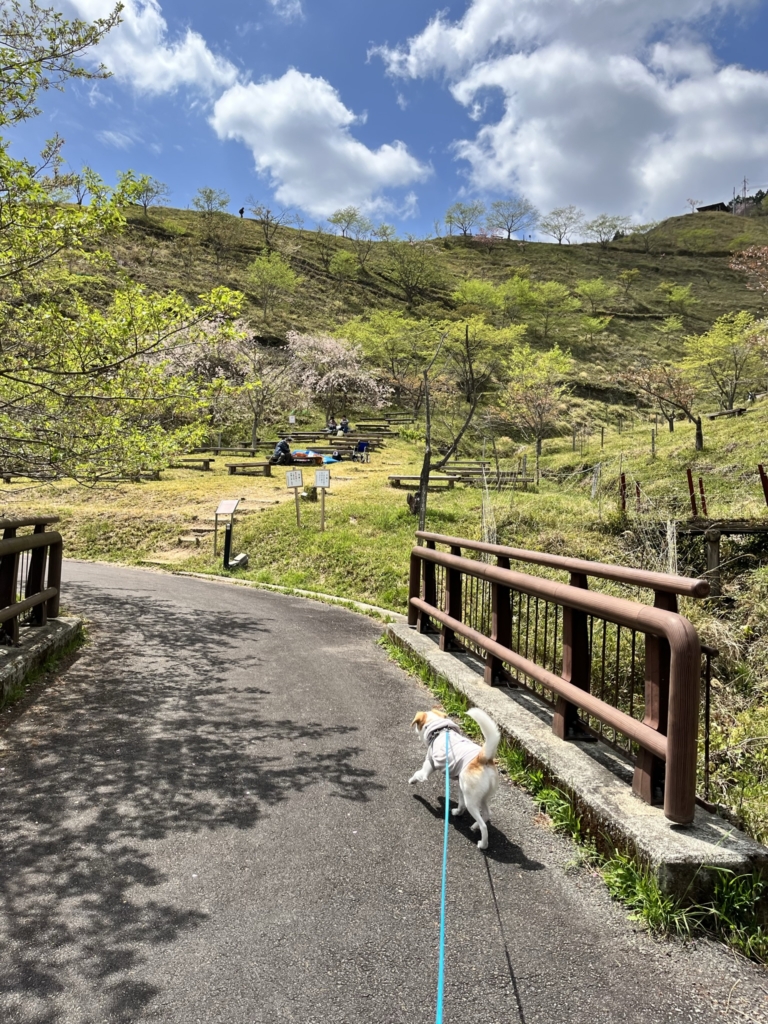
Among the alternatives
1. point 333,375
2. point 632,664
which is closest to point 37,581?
point 632,664

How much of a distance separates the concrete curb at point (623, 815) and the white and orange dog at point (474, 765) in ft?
1.68

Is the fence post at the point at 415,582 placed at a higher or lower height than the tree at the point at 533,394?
lower

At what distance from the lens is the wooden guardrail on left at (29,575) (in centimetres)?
537

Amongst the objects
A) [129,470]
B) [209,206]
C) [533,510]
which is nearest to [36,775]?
[129,470]

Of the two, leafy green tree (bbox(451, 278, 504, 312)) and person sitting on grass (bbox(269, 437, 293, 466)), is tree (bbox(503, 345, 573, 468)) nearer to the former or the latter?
person sitting on grass (bbox(269, 437, 293, 466))

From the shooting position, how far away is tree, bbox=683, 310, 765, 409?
36.0 m

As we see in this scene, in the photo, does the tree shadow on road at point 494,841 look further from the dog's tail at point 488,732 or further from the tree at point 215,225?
the tree at point 215,225

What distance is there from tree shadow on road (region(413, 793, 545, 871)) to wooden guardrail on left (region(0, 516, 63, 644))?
4.15 m

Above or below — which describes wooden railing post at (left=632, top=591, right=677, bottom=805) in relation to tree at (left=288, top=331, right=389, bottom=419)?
below

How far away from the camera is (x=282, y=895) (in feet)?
8.08

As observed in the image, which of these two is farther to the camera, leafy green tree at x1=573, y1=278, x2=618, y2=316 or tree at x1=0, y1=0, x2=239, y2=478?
→ leafy green tree at x1=573, y1=278, x2=618, y2=316

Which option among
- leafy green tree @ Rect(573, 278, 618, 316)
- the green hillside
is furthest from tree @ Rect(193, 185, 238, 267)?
Answer: leafy green tree @ Rect(573, 278, 618, 316)

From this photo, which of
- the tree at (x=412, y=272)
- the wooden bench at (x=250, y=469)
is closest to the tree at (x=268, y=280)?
the tree at (x=412, y=272)

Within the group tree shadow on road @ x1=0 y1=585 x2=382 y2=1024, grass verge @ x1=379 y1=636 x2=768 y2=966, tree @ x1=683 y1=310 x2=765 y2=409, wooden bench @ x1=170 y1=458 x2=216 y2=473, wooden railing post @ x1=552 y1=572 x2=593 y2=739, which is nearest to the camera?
tree shadow on road @ x1=0 y1=585 x2=382 y2=1024
